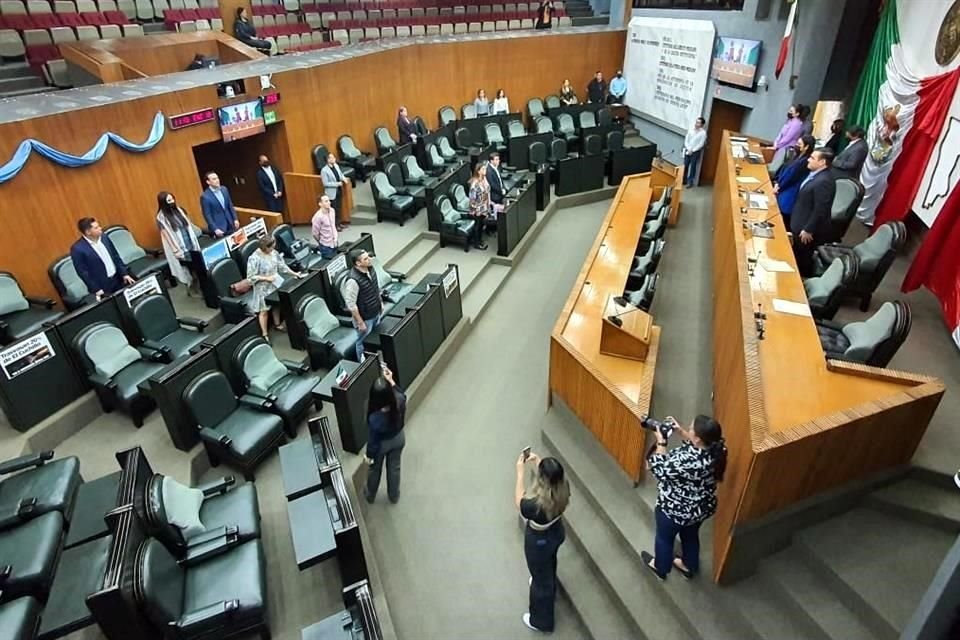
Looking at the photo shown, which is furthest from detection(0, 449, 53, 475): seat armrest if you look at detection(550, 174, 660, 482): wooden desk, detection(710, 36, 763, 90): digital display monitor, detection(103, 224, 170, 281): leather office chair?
detection(710, 36, 763, 90): digital display monitor

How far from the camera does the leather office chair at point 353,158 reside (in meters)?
9.43

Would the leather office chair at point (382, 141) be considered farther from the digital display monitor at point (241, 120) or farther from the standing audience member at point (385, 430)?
the standing audience member at point (385, 430)

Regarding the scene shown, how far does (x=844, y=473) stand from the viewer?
304cm

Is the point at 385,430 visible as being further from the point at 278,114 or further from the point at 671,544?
the point at 278,114

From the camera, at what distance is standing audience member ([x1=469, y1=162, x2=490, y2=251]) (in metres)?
7.77

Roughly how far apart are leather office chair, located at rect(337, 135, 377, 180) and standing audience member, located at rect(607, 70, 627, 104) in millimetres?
7662

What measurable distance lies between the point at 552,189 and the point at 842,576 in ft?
28.6

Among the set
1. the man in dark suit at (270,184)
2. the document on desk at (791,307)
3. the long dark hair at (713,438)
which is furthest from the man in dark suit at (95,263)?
the document on desk at (791,307)

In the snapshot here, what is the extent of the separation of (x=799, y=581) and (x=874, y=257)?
10.4 ft

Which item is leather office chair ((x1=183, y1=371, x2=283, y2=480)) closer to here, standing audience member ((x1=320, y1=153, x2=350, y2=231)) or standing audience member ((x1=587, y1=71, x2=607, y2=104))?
standing audience member ((x1=320, y1=153, x2=350, y2=231))

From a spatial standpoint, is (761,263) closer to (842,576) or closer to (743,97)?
(842,576)

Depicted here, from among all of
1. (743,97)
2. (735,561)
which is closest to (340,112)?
(743,97)

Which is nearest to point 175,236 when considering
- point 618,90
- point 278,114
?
point 278,114

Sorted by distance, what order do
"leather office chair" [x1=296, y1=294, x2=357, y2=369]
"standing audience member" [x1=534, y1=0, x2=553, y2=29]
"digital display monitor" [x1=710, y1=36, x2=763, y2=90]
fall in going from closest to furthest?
"leather office chair" [x1=296, y1=294, x2=357, y2=369]
"digital display monitor" [x1=710, y1=36, x2=763, y2=90]
"standing audience member" [x1=534, y1=0, x2=553, y2=29]
